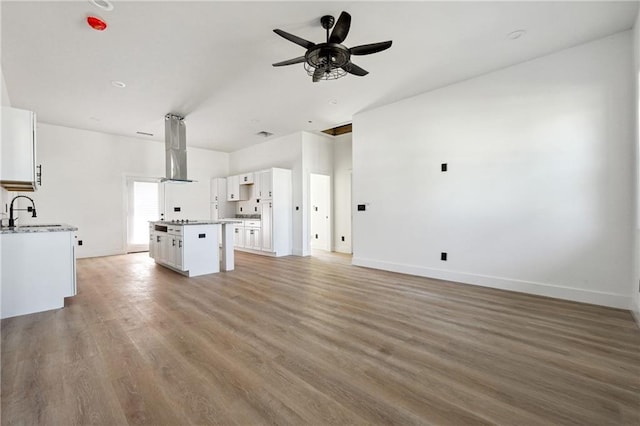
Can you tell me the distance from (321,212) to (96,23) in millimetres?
5845

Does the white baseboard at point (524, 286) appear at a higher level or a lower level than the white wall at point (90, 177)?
lower

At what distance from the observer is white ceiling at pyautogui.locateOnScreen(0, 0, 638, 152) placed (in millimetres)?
2615

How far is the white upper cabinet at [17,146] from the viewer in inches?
116

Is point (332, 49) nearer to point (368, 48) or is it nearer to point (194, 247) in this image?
point (368, 48)

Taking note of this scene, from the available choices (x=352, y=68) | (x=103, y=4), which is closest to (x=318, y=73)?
(x=352, y=68)

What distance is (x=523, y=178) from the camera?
3574 millimetres

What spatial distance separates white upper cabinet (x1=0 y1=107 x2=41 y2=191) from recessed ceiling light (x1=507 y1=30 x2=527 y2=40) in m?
5.32

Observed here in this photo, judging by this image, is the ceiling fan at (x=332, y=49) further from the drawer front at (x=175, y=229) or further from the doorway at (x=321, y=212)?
the doorway at (x=321, y=212)

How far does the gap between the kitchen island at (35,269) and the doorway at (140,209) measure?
4197mm

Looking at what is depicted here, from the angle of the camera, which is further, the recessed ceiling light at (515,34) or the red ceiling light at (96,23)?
the recessed ceiling light at (515,34)

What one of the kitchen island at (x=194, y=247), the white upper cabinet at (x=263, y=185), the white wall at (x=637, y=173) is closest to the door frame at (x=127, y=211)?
the kitchen island at (x=194, y=247)

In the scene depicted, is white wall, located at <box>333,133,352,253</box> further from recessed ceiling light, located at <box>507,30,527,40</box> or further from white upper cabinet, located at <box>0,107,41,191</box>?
white upper cabinet, located at <box>0,107,41,191</box>

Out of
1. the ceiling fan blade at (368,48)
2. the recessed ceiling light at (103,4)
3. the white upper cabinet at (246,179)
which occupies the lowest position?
the white upper cabinet at (246,179)

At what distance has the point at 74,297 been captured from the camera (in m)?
3.50
